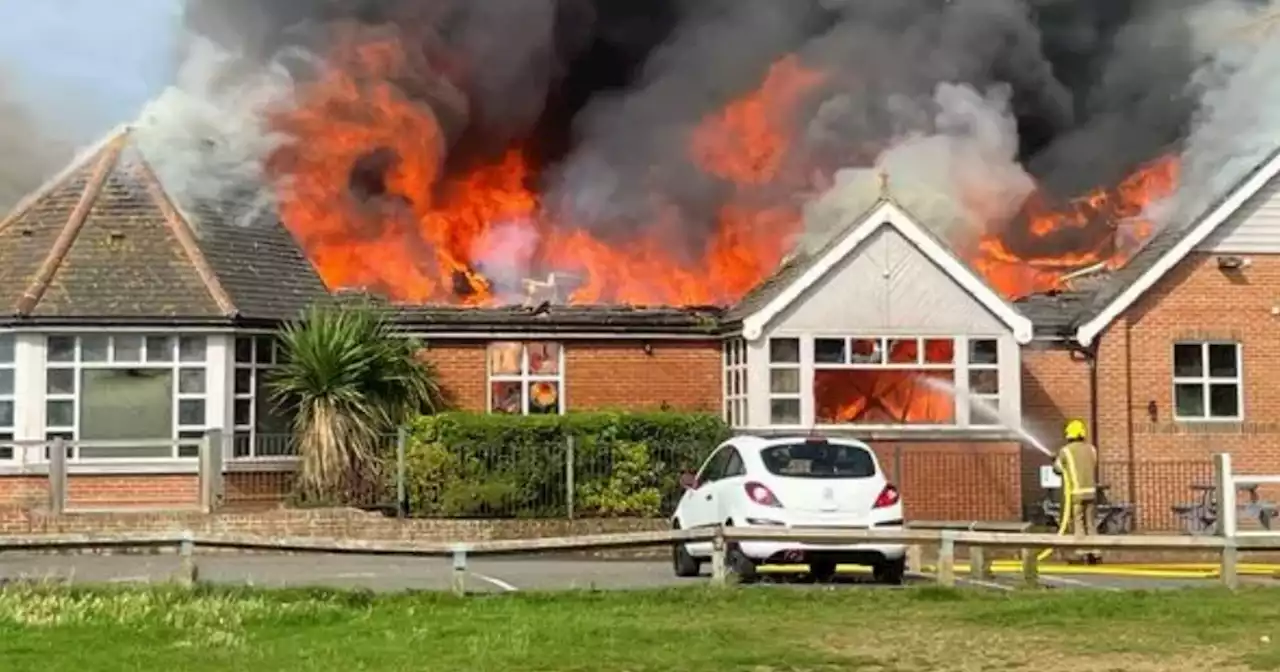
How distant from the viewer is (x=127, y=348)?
26453 millimetres

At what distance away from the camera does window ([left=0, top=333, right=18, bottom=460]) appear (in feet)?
86.0

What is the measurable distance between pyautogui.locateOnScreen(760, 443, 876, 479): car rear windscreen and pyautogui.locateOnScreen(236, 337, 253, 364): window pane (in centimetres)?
1173

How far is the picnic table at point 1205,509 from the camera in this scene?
80.4ft

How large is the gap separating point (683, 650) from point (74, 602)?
218 inches

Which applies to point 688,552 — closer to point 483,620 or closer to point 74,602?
point 483,620

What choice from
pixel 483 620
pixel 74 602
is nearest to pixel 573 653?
pixel 483 620

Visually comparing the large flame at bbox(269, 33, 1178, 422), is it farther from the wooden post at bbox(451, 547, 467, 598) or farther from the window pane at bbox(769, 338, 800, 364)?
the wooden post at bbox(451, 547, 467, 598)

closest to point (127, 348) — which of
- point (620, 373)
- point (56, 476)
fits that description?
point (56, 476)

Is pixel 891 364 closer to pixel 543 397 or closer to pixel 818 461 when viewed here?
pixel 543 397

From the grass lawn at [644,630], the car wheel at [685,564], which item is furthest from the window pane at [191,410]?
the grass lawn at [644,630]

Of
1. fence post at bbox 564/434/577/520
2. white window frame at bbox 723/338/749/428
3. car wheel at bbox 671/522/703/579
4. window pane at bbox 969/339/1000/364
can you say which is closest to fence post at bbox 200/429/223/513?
fence post at bbox 564/434/577/520

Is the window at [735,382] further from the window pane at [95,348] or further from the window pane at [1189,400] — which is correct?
the window pane at [95,348]

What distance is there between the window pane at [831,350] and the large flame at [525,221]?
8014 mm

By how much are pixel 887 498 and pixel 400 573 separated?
5.63 meters
